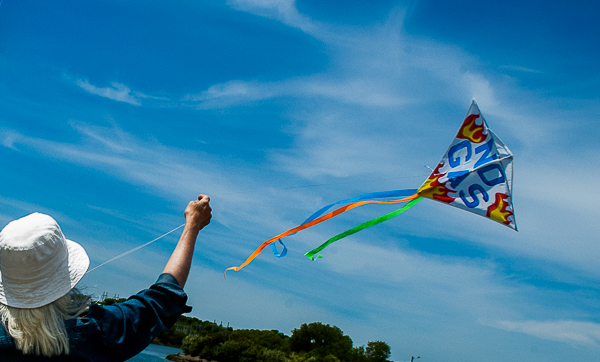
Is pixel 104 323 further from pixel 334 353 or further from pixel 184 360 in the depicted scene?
pixel 184 360

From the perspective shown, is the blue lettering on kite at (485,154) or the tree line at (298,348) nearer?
the blue lettering on kite at (485,154)

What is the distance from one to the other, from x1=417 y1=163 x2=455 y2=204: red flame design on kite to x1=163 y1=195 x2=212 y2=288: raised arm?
4354 mm

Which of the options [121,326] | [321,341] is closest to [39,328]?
[121,326]

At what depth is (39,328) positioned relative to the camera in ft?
5.60

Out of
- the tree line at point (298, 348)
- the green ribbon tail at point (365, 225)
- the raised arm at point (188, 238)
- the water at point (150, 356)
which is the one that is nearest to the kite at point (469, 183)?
the green ribbon tail at point (365, 225)

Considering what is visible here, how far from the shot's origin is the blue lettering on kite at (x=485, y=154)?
600 centimetres

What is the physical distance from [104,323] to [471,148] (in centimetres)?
543

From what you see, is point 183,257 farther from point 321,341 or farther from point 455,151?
point 321,341

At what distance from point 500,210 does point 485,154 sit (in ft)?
2.46

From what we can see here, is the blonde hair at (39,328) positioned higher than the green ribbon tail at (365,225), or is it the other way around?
the green ribbon tail at (365,225)

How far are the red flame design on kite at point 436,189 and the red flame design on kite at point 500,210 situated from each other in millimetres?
509

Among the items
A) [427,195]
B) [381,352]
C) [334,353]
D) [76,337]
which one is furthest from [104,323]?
[381,352]

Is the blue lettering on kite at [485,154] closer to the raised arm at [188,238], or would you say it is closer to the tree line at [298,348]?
the raised arm at [188,238]

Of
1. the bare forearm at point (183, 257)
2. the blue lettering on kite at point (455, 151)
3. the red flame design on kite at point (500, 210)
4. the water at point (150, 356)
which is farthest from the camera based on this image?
the water at point (150, 356)
